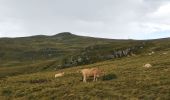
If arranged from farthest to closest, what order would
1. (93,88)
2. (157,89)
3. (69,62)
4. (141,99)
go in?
(69,62) → (93,88) → (157,89) → (141,99)

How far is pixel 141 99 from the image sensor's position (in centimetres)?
3534

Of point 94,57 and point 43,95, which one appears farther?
point 94,57

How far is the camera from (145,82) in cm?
4162

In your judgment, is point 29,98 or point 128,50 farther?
point 128,50

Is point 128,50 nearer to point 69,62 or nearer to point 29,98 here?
point 69,62

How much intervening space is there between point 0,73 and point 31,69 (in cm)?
1213

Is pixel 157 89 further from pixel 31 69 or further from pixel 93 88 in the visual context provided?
pixel 31 69

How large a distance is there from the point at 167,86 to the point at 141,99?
473 cm

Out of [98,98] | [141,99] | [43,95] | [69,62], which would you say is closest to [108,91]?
[98,98]

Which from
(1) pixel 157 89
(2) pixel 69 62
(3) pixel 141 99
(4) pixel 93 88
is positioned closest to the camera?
(3) pixel 141 99

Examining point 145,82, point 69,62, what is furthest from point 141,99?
point 69,62

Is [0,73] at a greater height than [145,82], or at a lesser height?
lesser

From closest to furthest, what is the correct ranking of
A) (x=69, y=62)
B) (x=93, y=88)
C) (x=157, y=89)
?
(x=157, y=89) → (x=93, y=88) → (x=69, y=62)

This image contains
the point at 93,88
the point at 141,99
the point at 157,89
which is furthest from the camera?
the point at 93,88
